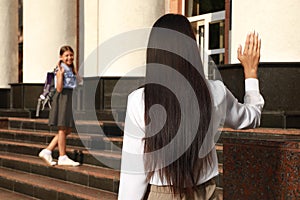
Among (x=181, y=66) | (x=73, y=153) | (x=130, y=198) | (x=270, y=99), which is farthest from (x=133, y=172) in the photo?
(x=73, y=153)

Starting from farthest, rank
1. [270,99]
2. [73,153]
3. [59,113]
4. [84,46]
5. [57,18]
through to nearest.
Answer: [84,46] → [57,18] → [73,153] → [59,113] → [270,99]

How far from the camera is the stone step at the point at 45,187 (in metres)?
7.14

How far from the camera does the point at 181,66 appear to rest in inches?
90.6

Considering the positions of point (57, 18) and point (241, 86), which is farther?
point (57, 18)

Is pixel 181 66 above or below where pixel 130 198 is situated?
above

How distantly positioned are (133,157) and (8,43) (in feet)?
42.7

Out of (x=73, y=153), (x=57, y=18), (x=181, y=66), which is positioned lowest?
(x=73, y=153)

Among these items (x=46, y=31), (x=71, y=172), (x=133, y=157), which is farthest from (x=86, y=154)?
(x=133, y=157)

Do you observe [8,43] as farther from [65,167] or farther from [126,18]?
[65,167]

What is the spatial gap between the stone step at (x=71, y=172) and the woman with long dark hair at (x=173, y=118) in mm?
4711

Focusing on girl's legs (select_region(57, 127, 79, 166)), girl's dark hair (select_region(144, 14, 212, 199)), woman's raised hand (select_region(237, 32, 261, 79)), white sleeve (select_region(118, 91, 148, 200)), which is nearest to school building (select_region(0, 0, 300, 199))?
girl's legs (select_region(57, 127, 79, 166))

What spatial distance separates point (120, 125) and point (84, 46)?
18.8 ft

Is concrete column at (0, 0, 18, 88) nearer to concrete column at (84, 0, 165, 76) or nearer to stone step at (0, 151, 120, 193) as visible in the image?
concrete column at (84, 0, 165, 76)

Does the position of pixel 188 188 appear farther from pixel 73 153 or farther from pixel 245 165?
pixel 73 153
